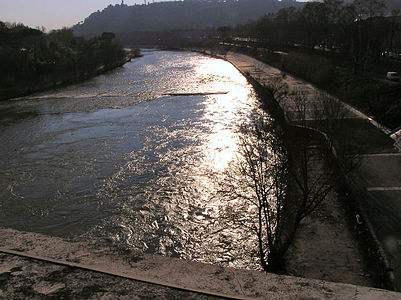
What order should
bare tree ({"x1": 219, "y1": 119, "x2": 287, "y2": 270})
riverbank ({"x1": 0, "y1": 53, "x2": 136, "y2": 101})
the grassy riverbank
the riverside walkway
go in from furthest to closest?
1. riverbank ({"x1": 0, "y1": 53, "x2": 136, "y2": 101})
2. the grassy riverbank
3. bare tree ({"x1": 219, "y1": 119, "x2": 287, "y2": 270})
4. the riverside walkway

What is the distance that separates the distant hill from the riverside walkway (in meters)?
118

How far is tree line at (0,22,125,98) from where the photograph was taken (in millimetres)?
27681

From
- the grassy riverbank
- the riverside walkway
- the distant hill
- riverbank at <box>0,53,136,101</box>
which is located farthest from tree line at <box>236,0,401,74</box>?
the distant hill

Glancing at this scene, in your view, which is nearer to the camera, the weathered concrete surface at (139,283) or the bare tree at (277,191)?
the weathered concrete surface at (139,283)

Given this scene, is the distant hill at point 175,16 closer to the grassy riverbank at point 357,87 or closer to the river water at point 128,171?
the grassy riverbank at point 357,87

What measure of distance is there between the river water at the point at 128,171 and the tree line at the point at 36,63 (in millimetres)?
7627

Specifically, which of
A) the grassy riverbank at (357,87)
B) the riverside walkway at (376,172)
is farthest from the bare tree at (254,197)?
the grassy riverbank at (357,87)

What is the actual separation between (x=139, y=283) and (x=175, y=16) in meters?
150

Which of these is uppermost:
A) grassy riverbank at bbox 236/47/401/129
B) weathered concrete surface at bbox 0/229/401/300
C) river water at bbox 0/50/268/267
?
grassy riverbank at bbox 236/47/401/129

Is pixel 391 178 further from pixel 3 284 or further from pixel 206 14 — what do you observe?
pixel 206 14

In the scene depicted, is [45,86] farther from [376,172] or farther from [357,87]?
[376,172]

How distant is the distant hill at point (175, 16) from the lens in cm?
13294

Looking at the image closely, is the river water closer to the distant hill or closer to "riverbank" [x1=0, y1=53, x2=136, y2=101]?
"riverbank" [x1=0, y1=53, x2=136, y2=101]

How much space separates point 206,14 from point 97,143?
452ft
